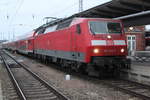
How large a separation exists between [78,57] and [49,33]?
22.0 ft

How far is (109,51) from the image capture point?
12.3m

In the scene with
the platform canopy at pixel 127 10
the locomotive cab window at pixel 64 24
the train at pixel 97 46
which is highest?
the platform canopy at pixel 127 10

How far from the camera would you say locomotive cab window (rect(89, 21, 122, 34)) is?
12.5 metres

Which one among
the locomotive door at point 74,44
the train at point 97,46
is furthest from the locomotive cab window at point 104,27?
the locomotive door at point 74,44

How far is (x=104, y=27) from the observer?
501 inches

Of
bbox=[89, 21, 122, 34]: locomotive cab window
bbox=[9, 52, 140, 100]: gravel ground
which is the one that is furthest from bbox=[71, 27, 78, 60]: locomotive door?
bbox=[9, 52, 140, 100]: gravel ground

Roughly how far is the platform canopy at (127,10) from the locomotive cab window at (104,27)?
4.77 feet

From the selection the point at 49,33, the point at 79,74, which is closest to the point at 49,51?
the point at 49,33

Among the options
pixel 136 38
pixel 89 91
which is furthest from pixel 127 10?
pixel 136 38

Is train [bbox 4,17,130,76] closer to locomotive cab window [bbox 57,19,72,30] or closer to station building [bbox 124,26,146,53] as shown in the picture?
locomotive cab window [bbox 57,19,72,30]

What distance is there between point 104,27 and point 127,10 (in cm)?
395

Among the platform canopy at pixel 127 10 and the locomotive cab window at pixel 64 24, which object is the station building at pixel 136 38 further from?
the locomotive cab window at pixel 64 24

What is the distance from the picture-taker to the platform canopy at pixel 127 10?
13.9 m

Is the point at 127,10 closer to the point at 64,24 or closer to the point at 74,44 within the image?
the point at 64,24
